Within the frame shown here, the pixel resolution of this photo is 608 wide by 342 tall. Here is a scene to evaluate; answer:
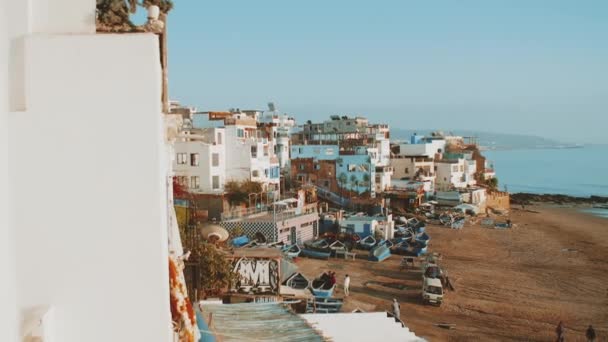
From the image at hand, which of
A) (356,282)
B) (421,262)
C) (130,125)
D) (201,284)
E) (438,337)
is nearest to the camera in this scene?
(130,125)

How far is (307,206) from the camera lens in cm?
3709

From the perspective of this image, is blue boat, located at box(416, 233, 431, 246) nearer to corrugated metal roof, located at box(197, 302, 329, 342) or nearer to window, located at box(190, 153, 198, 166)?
window, located at box(190, 153, 198, 166)

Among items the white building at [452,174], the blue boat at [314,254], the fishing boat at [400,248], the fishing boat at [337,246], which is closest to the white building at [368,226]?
the fishing boat at [400,248]

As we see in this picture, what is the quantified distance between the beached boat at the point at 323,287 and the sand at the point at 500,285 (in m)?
0.93

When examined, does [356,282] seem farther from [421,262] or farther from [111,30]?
[111,30]

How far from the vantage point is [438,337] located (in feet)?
58.0

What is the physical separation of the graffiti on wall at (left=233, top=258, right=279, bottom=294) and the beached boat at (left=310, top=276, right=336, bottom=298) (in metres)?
6.82

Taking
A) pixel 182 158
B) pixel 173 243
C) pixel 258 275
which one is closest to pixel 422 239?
pixel 182 158

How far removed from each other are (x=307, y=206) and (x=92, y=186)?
34.1 m

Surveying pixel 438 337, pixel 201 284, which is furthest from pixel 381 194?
pixel 201 284

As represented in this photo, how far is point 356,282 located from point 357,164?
2676cm

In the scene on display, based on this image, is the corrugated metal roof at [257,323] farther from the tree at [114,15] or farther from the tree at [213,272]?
the tree at [114,15]

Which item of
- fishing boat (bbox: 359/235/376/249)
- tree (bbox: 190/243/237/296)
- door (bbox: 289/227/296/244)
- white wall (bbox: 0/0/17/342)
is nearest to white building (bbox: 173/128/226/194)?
door (bbox: 289/227/296/244)

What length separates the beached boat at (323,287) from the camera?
792 inches
